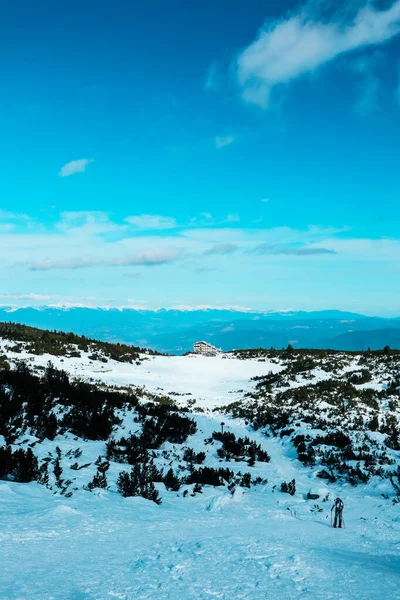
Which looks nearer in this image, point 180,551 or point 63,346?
point 180,551

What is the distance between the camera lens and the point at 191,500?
26.2 ft

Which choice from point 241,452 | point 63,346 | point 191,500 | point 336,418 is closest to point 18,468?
point 191,500

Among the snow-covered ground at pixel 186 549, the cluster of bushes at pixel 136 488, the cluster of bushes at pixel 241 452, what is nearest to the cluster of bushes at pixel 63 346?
the cluster of bushes at pixel 241 452

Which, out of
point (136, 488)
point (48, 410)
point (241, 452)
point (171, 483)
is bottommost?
point (241, 452)

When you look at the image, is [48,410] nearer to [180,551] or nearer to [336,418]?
[180,551]

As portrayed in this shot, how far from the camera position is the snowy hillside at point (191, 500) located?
365 centimetres

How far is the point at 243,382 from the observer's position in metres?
37.1

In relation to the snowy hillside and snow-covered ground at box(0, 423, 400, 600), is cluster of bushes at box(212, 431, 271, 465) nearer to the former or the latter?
the snowy hillside

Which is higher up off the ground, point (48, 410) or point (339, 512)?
point (48, 410)

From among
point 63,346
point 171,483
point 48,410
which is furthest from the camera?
point 63,346

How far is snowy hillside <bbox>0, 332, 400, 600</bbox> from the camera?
144 inches

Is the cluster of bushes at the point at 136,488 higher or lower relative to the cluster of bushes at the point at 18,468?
lower

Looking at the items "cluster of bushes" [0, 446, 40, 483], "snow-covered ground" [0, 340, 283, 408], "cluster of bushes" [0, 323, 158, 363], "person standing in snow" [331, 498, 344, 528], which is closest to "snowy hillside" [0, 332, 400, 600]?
"cluster of bushes" [0, 446, 40, 483]

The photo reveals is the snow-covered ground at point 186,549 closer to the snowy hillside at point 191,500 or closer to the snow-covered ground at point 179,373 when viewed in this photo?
the snowy hillside at point 191,500
